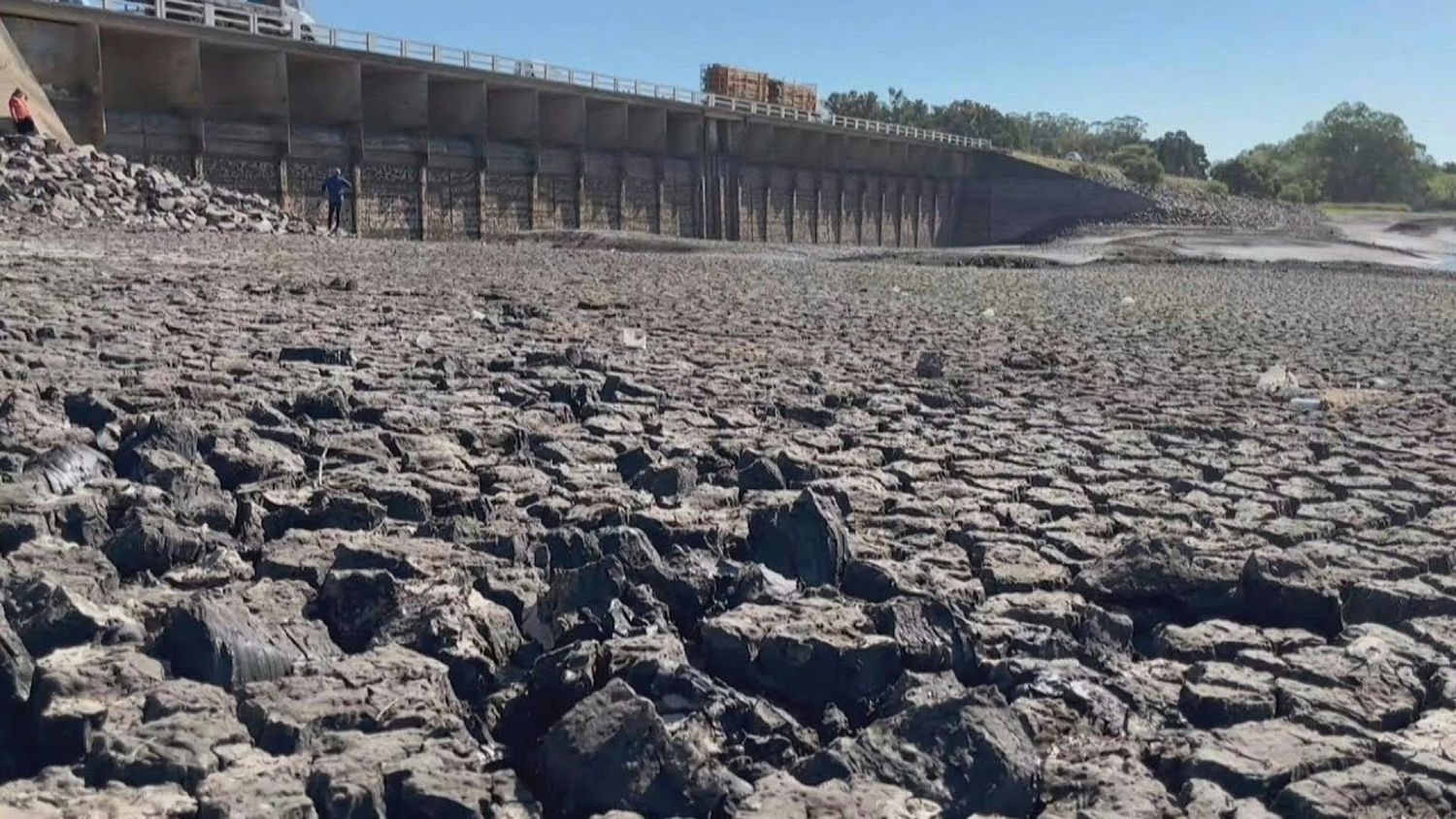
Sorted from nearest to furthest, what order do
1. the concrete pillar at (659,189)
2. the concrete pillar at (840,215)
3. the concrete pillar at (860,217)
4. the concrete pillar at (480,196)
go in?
the concrete pillar at (480,196) < the concrete pillar at (659,189) < the concrete pillar at (840,215) < the concrete pillar at (860,217)

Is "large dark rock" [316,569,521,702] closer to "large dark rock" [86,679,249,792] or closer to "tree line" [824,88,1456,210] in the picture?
"large dark rock" [86,679,249,792]

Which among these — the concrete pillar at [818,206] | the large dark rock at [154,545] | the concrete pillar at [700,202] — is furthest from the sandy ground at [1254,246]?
the large dark rock at [154,545]

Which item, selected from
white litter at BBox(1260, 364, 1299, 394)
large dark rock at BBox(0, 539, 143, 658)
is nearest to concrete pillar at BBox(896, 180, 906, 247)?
white litter at BBox(1260, 364, 1299, 394)

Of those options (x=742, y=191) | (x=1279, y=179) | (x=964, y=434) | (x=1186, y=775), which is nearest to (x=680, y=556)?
(x=1186, y=775)

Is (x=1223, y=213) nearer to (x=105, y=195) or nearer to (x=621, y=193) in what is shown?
(x=621, y=193)

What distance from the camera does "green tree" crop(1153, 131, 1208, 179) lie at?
9706 cm

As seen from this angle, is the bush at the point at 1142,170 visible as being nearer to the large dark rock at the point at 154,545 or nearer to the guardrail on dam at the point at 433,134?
the guardrail on dam at the point at 433,134

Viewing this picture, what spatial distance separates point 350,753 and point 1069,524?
2.50 m

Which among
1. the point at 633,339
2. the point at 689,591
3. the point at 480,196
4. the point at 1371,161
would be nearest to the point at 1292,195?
the point at 1371,161

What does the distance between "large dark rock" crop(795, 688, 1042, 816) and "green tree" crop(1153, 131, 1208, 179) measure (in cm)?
10130

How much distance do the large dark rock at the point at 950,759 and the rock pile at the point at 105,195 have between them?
16.4 metres

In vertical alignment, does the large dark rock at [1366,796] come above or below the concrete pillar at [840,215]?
below

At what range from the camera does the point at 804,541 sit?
10.6 ft

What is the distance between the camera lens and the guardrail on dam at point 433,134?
2680cm
